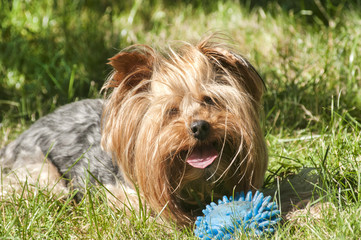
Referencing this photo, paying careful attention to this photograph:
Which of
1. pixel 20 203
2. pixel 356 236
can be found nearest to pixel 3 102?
pixel 20 203

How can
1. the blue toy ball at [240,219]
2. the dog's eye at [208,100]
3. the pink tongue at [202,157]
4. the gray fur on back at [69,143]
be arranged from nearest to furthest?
1. the blue toy ball at [240,219]
2. the pink tongue at [202,157]
3. the dog's eye at [208,100]
4. the gray fur on back at [69,143]

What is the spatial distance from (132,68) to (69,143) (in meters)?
1.15

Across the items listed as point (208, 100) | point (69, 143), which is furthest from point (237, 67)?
point (69, 143)

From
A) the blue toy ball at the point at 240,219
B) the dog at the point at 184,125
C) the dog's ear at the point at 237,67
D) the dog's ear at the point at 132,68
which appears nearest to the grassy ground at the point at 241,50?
the blue toy ball at the point at 240,219

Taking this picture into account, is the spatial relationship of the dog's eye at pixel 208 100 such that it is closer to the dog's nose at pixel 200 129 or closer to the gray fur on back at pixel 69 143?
the dog's nose at pixel 200 129

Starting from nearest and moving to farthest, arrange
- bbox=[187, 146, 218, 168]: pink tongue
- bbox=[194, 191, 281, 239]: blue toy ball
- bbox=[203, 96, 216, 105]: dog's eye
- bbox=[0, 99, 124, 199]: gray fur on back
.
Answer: bbox=[194, 191, 281, 239]: blue toy ball < bbox=[187, 146, 218, 168]: pink tongue < bbox=[203, 96, 216, 105]: dog's eye < bbox=[0, 99, 124, 199]: gray fur on back

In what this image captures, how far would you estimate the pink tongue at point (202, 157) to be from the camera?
2.90 meters

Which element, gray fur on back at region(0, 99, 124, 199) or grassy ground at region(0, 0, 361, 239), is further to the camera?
gray fur on back at region(0, 99, 124, 199)

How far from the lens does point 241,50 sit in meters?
4.87

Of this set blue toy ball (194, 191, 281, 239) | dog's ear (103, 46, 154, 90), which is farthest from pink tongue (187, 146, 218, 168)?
dog's ear (103, 46, 154, 90)

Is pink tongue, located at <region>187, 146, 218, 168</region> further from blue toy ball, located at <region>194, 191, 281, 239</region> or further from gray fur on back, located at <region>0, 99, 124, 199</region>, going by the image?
gray fur on back, located at <region>0, 99, 124, 199</region>

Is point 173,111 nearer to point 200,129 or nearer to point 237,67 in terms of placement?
point 200,129

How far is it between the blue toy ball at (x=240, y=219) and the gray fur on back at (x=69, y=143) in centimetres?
111

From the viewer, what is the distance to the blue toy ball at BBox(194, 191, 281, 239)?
8.90 feet
